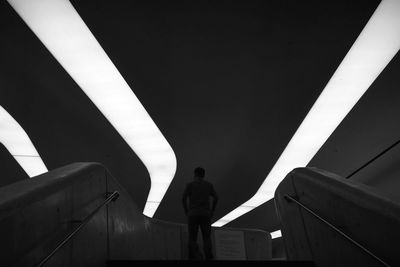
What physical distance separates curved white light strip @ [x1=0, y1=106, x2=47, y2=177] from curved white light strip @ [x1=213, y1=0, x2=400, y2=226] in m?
6.17

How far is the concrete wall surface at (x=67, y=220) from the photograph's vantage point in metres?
1.43

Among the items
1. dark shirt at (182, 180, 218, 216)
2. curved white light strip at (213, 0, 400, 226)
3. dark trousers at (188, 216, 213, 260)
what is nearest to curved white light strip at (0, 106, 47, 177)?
dark shirt at (182, 180, 218, 216)

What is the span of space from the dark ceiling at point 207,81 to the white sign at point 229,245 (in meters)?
1.80

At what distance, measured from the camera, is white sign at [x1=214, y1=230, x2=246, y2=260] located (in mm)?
6906

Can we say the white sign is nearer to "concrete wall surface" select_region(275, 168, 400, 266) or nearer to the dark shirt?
the dark shirt

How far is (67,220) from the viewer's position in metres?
2.07

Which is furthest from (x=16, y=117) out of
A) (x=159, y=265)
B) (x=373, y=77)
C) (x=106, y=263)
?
(x=373, y=77)

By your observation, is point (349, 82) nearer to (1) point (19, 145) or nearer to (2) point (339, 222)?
(2) point (339, 222)


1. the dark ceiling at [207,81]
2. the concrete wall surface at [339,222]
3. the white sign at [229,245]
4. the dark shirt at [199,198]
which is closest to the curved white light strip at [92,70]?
the dark ceiling at [207,81]

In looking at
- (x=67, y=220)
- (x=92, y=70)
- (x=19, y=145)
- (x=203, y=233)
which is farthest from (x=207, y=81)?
(x=19, y=145)

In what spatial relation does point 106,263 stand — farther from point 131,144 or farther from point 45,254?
point 131,144

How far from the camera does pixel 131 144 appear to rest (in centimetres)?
683

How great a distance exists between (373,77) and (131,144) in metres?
5.10

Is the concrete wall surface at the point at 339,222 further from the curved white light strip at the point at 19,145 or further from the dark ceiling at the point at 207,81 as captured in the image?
the curved white light strip at the point at 19,145
